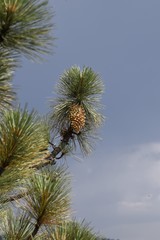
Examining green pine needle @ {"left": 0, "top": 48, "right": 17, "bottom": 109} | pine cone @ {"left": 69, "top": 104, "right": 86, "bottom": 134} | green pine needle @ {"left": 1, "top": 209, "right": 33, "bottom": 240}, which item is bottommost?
green pine needle @ {"left": 1, "top": 209, "right": 33, "bottom": 240}

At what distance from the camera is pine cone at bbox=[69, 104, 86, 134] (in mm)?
6951

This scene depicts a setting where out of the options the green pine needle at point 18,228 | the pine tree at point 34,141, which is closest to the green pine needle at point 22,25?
the pine tree at point 34,141

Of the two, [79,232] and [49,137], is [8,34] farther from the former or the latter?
[49,137]

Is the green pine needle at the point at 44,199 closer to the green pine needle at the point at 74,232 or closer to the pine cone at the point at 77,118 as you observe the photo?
the green pine needle at the point at 74,232

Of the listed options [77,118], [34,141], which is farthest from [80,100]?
[34,141]

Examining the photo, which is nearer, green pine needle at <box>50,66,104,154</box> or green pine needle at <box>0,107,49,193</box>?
green pine needle at <box>0,107,49,193</box>

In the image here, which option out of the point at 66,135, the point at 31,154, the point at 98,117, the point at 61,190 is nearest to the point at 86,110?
the point at 98,117

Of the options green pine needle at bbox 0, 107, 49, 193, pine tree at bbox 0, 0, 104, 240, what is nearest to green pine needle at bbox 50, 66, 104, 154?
pine tree at bbox 0, 0, 104, 240

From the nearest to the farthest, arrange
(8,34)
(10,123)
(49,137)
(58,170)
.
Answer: (8,34) < (10,123) < (58,170) < (49,137)

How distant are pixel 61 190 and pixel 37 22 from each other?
2.10m

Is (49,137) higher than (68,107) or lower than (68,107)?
lower

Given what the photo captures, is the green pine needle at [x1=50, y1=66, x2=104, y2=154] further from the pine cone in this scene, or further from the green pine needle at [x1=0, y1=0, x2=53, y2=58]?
the green pine needle at [x1=0, y1=0, x2=53, y2=58]

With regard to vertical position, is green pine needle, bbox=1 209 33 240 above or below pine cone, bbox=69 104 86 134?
below

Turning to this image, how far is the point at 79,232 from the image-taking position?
493 cm
